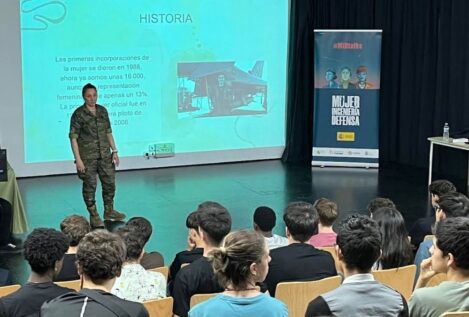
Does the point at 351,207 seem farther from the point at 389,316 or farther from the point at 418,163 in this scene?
the point at 389,316

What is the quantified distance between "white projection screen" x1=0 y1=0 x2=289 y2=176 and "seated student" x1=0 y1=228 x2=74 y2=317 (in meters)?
6.78

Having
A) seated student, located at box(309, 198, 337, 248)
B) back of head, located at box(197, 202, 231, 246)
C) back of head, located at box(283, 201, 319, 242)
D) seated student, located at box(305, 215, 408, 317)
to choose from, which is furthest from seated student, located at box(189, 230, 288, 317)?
seated student, located at box(309, 198, 337, 248)

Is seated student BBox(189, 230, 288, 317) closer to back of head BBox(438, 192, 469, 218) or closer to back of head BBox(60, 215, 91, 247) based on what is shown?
back of head BBox(60, 215, 91, 247)

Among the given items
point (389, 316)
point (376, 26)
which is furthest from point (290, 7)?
point (389, 316)

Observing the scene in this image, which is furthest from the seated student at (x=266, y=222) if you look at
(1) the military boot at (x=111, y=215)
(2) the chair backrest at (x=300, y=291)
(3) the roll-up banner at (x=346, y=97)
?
(3) the roll-up banner at (x=346, y=97)

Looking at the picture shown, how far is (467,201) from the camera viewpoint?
448 cm

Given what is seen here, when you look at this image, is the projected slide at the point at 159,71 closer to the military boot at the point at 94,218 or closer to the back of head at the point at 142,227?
the military boot at the point at 94,218

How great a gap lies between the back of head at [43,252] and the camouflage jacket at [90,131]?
14.6 feet

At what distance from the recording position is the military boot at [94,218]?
25.1 ft

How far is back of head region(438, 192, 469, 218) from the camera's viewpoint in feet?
14.4

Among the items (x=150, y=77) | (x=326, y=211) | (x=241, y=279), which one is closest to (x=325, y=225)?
(x=326, y=211)

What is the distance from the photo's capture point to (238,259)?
267 cm

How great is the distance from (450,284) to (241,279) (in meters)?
0.80

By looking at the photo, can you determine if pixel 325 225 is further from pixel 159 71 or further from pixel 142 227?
pixel 159 71
